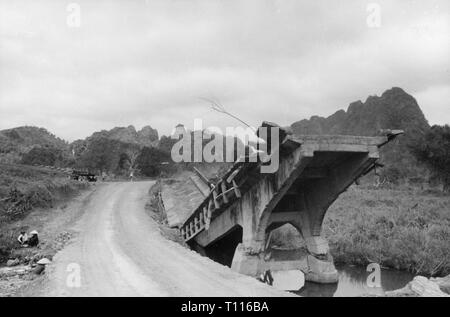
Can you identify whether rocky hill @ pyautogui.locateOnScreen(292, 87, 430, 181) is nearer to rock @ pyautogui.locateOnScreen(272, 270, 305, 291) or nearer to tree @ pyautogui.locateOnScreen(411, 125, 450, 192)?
tree @ pyautogui.locateOnScreen(411, 125, 450, 192)

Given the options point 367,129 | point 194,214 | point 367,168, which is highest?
point 367,129

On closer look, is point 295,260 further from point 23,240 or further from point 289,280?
point 23,240

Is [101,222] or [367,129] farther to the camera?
[367,129]

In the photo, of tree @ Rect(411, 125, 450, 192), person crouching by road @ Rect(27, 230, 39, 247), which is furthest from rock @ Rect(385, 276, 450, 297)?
tree @ Rect(411, 125, 450, 192)

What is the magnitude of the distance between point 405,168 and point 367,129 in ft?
110

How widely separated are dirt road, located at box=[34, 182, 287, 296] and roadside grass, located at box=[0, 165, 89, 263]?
10.4 ft

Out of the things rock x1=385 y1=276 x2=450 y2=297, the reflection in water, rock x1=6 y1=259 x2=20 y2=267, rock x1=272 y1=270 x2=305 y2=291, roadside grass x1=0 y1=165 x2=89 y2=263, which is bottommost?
rock x1=272 y1=270 x2=305 y2=291

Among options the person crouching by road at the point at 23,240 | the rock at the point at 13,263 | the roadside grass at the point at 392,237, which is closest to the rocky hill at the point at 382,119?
the roadside grass at the point at 392,237

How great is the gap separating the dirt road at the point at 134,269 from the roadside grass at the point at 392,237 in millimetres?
9882

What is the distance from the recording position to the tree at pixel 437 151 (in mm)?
49094

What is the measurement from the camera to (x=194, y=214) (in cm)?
2128

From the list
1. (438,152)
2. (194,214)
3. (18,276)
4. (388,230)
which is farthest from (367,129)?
(18,276)

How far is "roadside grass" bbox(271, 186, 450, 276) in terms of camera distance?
19922 mm
